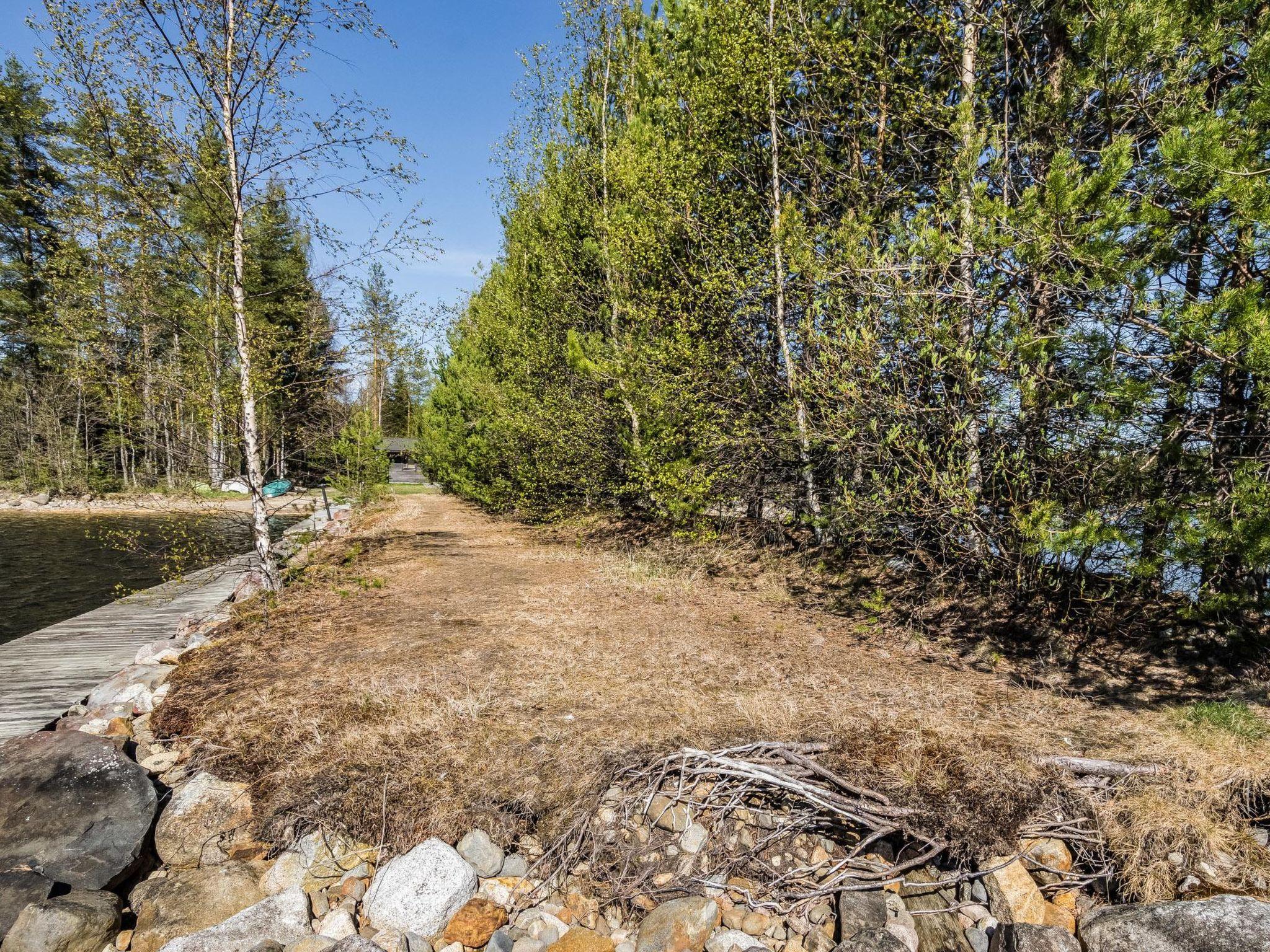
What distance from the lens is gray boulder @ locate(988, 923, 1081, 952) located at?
7.75 feet

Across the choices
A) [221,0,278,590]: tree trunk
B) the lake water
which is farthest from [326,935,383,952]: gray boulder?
[221,0,278,590]: tree trunk

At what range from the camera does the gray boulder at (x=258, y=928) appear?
8.16 feet

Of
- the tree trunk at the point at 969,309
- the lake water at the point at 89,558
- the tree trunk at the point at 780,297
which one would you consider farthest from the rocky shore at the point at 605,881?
the tree trunk at the point at 780,297

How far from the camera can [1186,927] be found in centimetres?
225

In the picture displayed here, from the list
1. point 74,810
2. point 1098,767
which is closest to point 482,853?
point 74,810

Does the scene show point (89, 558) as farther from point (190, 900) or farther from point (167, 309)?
point (190, 900)

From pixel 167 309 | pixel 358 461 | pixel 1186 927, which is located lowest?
pixel 1186 927

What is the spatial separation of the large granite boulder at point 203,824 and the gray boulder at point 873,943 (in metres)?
3.01

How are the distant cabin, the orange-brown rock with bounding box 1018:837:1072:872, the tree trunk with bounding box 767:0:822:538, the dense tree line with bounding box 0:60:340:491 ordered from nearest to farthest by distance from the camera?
the orange-brown rock with bounding box 1018:837:1072:872 → the dense tree line with bounding box 0:60:340:491 → the tree trunk with bounding box 767:0:822:538 → the distant cabin

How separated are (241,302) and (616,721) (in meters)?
6.28

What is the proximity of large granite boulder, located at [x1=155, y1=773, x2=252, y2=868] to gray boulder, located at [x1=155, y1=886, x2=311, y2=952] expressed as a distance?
23.2 inches

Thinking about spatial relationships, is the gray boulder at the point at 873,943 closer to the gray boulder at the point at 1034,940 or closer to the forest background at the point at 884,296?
the gray boulder at the point at 1034,940

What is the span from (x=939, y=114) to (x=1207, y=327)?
4.05 m

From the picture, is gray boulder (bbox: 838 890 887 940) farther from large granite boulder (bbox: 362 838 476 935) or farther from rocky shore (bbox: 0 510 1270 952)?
large granite boulder (bbox: 362 838 476 935)
